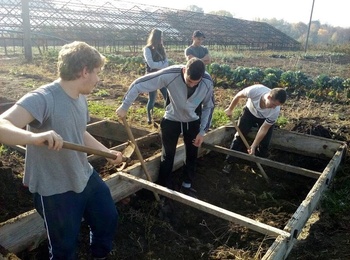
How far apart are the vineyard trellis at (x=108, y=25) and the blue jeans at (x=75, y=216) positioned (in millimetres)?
17476

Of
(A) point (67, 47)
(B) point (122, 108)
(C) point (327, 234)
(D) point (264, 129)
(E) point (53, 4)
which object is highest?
(E) point (53, 4)

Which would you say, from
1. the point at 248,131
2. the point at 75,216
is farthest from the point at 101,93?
the point at 75,216

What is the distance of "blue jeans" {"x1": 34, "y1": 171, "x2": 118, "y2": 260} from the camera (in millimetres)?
2162

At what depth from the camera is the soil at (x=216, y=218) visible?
305 cm

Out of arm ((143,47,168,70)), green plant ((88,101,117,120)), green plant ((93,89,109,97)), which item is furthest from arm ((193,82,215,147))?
green plant ((93,89,109,97))

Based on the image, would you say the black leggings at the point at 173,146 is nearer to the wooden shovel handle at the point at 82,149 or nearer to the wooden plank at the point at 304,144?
the wooden shovel handle at the point at 82,149

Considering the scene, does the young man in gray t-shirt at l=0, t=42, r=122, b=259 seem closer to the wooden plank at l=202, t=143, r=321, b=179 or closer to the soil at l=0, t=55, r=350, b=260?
the soil at l=0, t=55, r=350, b=260

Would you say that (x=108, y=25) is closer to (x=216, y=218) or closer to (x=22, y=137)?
(x=216, y=218)

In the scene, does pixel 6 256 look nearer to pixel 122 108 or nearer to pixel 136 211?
pixel 136 211

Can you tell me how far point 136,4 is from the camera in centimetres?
3155

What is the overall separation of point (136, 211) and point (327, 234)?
2028 millimetres

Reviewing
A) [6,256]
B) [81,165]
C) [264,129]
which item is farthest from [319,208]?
[6,256]

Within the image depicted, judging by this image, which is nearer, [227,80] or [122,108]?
[122,108]

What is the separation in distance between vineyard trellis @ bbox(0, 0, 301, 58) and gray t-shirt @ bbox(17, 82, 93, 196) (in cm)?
1749
